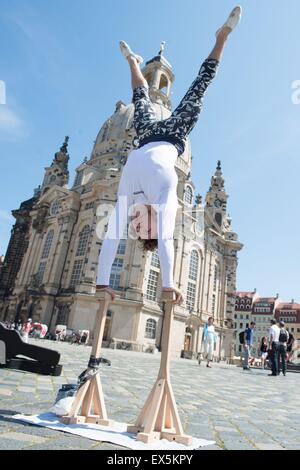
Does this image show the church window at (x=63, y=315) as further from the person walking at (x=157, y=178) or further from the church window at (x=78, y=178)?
the person walking at (x=157, y=178)

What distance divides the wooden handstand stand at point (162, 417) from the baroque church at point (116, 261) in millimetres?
24174

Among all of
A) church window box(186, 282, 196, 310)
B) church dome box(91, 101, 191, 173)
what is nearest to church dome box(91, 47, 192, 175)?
church dome box(91, 101, 191, 173)

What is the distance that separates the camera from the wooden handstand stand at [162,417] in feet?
8.64

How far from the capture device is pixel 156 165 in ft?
10.6

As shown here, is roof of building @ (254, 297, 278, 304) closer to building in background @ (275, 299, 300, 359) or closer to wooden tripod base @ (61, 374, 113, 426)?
building in background @ (275, 299, 300, 359)

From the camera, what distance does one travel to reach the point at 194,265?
43406 mm

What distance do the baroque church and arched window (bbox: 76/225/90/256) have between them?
0.12 m

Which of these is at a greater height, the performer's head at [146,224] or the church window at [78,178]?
the church window at [78,178]

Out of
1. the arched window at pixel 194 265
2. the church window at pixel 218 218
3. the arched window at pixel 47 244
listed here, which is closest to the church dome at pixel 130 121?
the church window at pixel 218 218

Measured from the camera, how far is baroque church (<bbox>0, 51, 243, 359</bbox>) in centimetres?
3441

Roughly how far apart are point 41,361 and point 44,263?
3782 centimetres

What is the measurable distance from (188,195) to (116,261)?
15.6 meters
